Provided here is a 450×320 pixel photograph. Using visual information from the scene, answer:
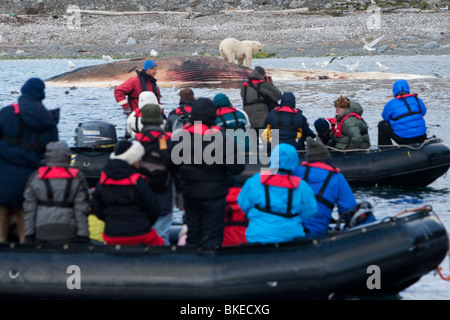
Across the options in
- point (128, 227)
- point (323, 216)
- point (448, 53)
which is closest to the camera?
point (128, 227)

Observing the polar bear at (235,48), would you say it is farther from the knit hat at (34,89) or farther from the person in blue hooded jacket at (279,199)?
the person in blue hooded jacket at (279,199)

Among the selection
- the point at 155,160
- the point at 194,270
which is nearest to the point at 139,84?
the point at 155,160

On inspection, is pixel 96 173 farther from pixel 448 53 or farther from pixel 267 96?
pixel 448 53

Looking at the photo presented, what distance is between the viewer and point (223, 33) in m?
48.5

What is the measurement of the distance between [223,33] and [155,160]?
140ft

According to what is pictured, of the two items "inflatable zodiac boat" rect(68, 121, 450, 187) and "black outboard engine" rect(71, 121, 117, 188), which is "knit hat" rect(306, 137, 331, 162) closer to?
"inflatable zodiac boat" rect(68, 121, 450, 187)

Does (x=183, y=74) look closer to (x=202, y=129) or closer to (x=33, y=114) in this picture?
(x=33, y=114)

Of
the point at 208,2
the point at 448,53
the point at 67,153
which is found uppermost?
the point at 208,2

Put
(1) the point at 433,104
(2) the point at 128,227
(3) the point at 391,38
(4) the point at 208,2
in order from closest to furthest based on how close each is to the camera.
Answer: (2) the point at 128,227 → (1) the point at 433,104 → (3) the point at 391,38 → (4) the point at 208,2

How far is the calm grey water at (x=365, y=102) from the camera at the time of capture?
10000mm

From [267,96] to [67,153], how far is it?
5.52 metres

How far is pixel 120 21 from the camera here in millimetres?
54344

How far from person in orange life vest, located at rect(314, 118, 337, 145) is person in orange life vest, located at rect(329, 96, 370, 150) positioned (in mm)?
258

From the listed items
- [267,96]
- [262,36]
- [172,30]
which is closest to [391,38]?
[262,36]
